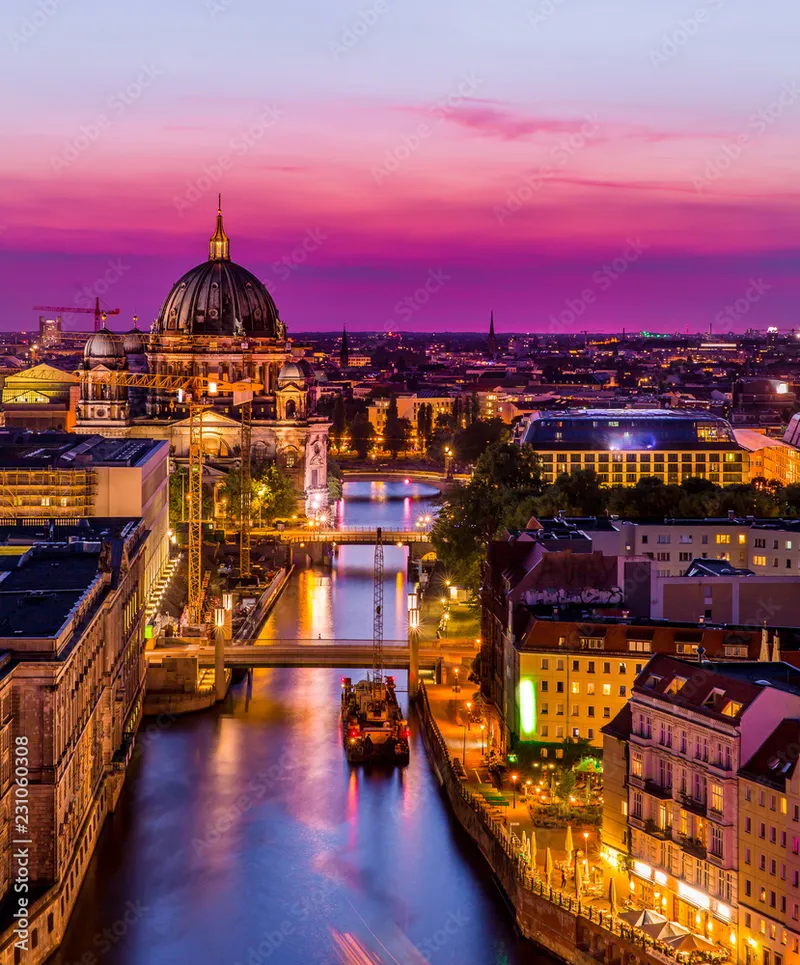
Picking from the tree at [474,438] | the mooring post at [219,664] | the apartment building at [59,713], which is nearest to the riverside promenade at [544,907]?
the apartment building at [59,713]

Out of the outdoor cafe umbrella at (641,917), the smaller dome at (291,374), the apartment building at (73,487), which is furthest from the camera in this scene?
the smaller dome at (291,374)

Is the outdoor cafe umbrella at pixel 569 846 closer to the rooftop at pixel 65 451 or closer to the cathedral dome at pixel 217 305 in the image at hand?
the rooftop at pixel 65 451

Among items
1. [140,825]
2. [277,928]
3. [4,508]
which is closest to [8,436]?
[4,508]

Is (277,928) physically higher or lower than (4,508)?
lower

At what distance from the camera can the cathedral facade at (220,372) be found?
69625mm

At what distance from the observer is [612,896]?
22688 mm

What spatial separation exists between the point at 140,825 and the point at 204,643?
1165 cm

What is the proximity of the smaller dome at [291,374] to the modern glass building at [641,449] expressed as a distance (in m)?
10.4

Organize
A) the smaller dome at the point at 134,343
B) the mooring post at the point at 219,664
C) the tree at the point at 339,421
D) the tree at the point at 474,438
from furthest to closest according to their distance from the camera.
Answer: the tree at the point at 339,421 < the tree at the point at 474,438 < the smaller dome at the point at 134,343 < the mooring post at the point at 219,664

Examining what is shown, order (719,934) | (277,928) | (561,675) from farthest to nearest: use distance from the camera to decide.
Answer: (561,675)
(277,928)
(719,934)

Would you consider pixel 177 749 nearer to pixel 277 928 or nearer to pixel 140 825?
pixel 140 825

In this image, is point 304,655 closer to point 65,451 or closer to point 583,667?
point 583,667

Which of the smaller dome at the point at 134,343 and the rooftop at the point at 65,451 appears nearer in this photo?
the rooftop at the point at 65,451

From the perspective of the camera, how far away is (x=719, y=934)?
21000 millimetres
